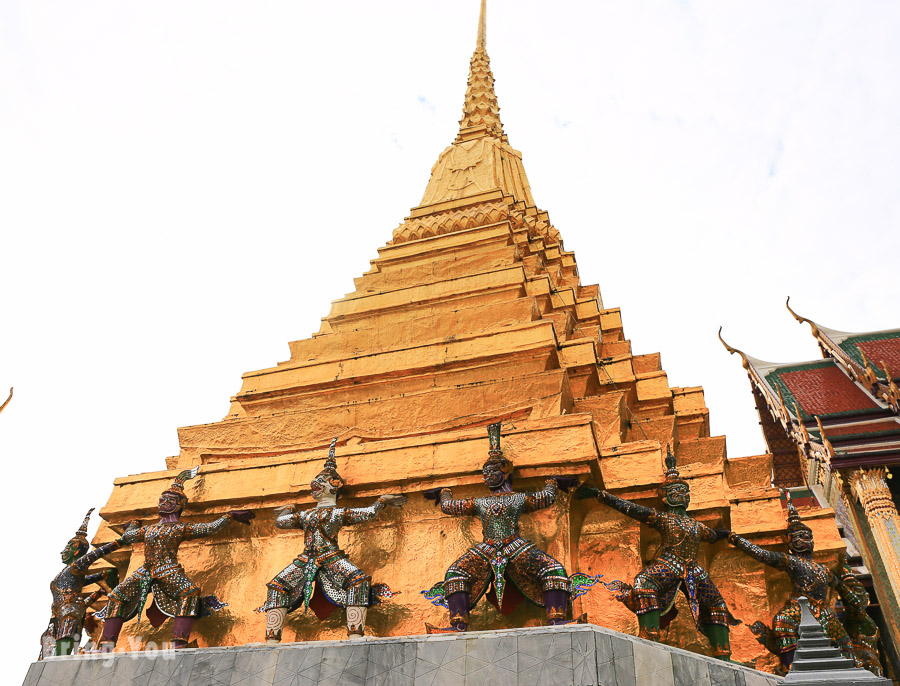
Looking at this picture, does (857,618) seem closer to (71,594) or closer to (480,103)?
(71,594)

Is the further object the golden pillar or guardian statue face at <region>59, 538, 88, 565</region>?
the golden pillar

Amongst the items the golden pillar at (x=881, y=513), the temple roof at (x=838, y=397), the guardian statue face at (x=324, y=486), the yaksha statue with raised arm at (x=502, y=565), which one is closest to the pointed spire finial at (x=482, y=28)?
the temple roof at (x=838, y=397)

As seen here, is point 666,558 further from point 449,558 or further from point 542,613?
point 449,558

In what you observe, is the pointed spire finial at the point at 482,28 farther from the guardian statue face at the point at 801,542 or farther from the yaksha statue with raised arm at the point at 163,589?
the yaksha statue with raised arm at the point at 163,589

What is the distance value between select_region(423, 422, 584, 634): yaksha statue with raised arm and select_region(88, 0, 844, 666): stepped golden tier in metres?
0.40

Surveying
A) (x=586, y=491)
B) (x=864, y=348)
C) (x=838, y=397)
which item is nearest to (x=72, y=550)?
(x=586, y=491)

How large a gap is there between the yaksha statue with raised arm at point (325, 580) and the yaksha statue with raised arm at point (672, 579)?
194 centimetres

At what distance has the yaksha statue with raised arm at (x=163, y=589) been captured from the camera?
20.3ft

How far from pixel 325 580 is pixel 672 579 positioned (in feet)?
9.26

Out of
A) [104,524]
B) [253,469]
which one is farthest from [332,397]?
[104,524]

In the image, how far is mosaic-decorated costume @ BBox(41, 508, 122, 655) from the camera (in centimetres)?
669

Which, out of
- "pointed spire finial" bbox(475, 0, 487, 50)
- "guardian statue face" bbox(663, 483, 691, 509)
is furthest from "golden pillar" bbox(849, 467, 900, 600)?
"pointed spire finial" bbox(475, 0, 487, 50)

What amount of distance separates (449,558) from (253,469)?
7.47 feet

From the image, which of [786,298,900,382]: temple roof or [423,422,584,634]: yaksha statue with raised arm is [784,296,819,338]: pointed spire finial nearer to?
[786,298,900,382]: temple roof
